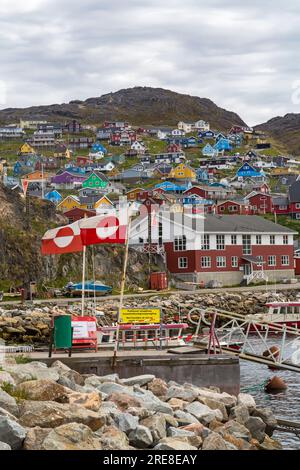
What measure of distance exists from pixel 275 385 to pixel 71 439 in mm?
17127

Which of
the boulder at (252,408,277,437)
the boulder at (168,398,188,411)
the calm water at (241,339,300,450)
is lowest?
the calm water at (241,339,300,450)

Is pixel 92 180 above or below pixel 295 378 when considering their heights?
above

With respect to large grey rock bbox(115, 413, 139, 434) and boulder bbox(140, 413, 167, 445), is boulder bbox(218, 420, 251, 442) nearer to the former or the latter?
boulder bbox(140, 413, 167, 445)

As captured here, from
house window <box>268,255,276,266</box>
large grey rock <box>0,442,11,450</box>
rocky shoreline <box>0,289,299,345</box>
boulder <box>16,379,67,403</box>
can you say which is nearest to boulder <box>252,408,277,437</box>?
boulder <box>16,379,67,403</box>

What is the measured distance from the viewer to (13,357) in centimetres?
2348

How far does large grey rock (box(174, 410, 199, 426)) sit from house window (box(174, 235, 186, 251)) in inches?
2333

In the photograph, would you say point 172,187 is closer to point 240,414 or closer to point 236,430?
point 240,414

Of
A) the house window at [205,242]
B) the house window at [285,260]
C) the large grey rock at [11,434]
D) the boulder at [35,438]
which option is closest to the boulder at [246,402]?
the boulder at [35,438]

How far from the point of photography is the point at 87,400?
1730 cm

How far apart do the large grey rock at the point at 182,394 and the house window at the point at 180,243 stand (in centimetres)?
5702

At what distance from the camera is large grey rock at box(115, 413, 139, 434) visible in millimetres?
16062

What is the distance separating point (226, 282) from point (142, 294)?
15.0 m

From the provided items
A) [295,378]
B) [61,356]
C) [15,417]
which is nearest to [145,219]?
[295,378]

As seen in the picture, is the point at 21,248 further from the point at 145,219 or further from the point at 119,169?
the point at 119,169
